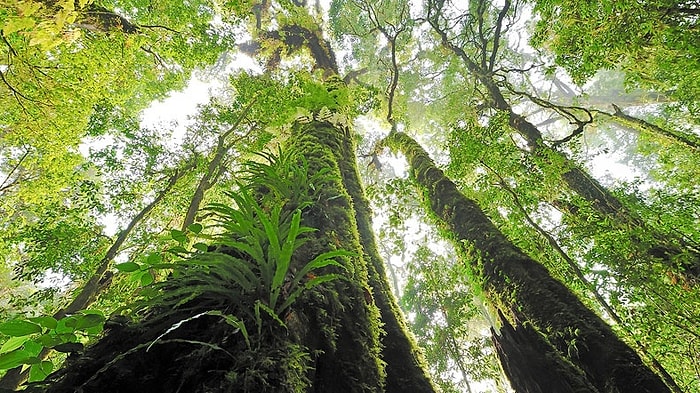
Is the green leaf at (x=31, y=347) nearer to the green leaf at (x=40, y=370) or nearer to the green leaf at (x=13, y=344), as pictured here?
the green leaf at (x=40, y=370)

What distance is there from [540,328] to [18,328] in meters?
3.25

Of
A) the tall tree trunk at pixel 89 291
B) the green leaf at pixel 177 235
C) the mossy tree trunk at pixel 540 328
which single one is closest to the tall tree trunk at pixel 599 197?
the mossy tree trunk at pixel 540 328

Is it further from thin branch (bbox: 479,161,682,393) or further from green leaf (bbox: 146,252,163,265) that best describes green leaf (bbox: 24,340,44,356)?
thin branch (bbox: 479,161,682,393)

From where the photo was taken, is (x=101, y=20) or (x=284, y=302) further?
(x=101, y=20)

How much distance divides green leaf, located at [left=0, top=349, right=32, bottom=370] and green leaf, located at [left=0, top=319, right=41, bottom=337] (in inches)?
2.0

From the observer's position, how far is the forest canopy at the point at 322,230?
4.21ft

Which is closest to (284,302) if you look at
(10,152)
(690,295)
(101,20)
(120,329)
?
(120,329)

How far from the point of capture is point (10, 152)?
251 inches

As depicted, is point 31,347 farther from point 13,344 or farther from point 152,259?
point 152,259

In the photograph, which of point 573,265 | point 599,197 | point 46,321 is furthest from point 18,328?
point 599,197

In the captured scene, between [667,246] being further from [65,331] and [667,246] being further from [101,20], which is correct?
[101,20]

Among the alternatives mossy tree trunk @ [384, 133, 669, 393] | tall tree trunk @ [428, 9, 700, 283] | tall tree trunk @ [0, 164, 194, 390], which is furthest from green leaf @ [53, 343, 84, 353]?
tall tree trunk @ [428, 9, 700, 283]

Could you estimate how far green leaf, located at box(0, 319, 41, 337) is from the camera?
0.97m

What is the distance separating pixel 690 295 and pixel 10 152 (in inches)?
408
